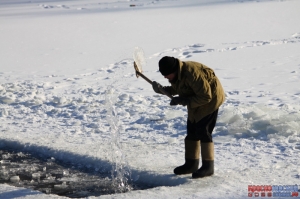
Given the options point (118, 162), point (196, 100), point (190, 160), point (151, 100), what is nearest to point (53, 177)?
point (118, 162)

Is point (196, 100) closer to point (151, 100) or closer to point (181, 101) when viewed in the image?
point (181, 101)

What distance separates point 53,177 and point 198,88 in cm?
177

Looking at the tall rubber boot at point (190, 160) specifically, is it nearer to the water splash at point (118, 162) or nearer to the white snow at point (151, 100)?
the white snow at point (151, 100)

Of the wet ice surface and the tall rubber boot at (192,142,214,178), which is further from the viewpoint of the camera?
the wet ice surface

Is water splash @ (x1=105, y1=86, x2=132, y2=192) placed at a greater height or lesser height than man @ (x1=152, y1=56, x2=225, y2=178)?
lesser

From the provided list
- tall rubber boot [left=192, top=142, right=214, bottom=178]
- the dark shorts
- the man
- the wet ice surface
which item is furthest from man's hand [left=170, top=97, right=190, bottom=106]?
the wet ice surface

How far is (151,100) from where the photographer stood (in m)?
8.36

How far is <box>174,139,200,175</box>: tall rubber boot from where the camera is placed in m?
4.98

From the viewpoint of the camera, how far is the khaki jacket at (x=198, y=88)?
465 centimetres

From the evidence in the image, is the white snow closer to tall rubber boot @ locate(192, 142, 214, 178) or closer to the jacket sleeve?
tall rubber boot @ locate(192, 142, 214, 178)

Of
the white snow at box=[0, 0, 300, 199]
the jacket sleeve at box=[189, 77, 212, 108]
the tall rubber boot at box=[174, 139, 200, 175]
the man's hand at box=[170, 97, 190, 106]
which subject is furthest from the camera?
the white snow at box=[0, 0, 300, 199]

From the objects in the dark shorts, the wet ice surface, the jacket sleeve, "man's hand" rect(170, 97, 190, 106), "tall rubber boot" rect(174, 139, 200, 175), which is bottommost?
the wet ice surface

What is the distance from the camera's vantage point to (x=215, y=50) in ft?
43.2

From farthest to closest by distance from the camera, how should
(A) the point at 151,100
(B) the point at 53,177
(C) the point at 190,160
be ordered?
(A) the point at 151,100, (B) the point at 53,177, (C) the point at 190,160
